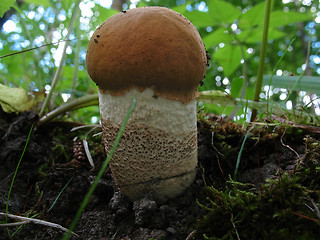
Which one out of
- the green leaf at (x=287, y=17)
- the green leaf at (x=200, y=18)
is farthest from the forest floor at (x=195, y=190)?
the green leaf at (x=287, y=17)

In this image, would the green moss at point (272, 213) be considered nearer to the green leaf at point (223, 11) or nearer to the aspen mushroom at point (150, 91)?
the aspen mushroom at point (150, 91)

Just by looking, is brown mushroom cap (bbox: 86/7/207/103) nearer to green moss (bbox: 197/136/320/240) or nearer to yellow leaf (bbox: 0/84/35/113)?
green moss (bbox: 197/136/320/240)

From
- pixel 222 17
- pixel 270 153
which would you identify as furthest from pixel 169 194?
pixel 222 17

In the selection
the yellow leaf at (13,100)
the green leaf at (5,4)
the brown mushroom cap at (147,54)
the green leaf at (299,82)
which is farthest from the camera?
the yellow leaf at (13,100)

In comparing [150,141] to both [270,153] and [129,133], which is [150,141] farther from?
[270,153]

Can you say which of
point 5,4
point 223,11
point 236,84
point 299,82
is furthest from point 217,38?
point 5,4

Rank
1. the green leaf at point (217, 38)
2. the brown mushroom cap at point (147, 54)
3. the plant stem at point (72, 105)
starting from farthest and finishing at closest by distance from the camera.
Result: the green leaf at point (217, 38), the plant stem at point (72, 105), the brown mushroom cap at point (147, 54)
